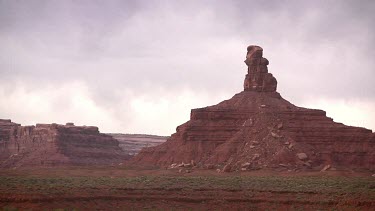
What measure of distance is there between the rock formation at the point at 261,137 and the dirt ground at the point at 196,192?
36.4 ft

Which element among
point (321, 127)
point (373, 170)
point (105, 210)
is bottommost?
point (105, 210)

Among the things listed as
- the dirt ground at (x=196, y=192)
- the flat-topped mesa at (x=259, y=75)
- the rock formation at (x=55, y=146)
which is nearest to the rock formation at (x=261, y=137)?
the flat-topped mesa at (x=259, y=75)

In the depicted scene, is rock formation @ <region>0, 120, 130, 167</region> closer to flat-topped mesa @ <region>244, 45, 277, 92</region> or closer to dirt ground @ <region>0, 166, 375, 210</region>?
flat-topped mesa @ <region>244, 45, 277, 92</region>

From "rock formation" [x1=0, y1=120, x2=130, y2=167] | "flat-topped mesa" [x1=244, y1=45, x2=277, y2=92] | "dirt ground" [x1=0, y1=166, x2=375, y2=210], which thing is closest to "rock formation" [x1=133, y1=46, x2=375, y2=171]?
"flat-topped mesa" [x1=244, y1=45, x2=277, y2=92]

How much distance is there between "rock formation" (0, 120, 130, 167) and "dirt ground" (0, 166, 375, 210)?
53.6 metres

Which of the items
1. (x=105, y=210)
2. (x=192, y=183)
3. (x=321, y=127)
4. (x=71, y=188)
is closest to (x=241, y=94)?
(x=321, y=127)

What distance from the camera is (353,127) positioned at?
370 feet

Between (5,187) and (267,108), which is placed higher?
(267,108)

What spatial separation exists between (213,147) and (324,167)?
21852mm

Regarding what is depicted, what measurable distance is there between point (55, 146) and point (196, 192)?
7482 cm

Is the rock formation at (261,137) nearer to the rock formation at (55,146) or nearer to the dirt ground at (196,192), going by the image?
the dirt ground at (196,192)

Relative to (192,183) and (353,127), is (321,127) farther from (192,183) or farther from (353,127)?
(192,183)

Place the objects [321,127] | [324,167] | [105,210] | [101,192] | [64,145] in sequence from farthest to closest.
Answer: [64,145] → [321,127] → [324,167] → [101,192] → [105,210]

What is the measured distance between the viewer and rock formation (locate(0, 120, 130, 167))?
144m
